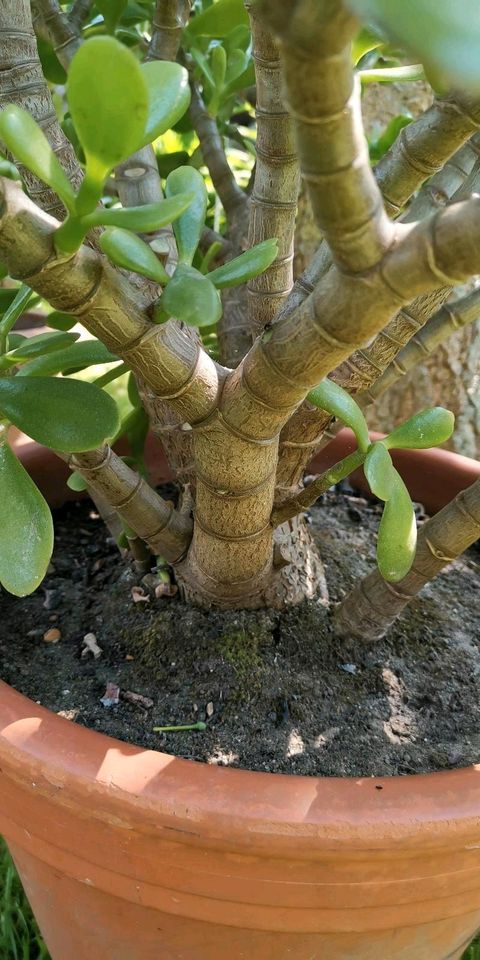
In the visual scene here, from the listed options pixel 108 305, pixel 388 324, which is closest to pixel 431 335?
pixel 388 324

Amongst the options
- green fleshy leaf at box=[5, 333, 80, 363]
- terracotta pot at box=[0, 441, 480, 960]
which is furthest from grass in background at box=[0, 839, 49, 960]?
green fleshy leaf at box=[5, 333, 80, 363]

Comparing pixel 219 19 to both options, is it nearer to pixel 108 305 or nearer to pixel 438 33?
pixel 108 305

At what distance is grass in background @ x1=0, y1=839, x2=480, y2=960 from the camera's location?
96 cm

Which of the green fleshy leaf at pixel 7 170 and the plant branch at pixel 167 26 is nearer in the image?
the green fleshy leaf at pixel 7 170

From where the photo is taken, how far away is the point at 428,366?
165 cm

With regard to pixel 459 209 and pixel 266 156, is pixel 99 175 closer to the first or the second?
pixel 459 209

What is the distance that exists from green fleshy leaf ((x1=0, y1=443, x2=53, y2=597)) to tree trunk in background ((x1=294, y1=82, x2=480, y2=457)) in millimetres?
1140

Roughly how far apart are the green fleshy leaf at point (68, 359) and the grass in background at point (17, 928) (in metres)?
0.68

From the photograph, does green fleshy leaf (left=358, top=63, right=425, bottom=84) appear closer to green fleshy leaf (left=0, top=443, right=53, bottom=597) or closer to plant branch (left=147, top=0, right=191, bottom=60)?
plant branch (left=147, top=0, right=191, bottom=60)

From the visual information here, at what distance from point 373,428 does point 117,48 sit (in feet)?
4.69

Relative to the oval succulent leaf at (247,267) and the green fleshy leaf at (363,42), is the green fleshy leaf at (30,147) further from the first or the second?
the green fleshy leaf at (363,42)

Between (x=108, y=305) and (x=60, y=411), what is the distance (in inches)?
4.9

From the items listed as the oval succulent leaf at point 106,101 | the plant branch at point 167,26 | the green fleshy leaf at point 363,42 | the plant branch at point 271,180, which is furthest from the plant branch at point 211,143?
the oval succulent leaf at point 106,101

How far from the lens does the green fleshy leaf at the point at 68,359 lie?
66 cm
